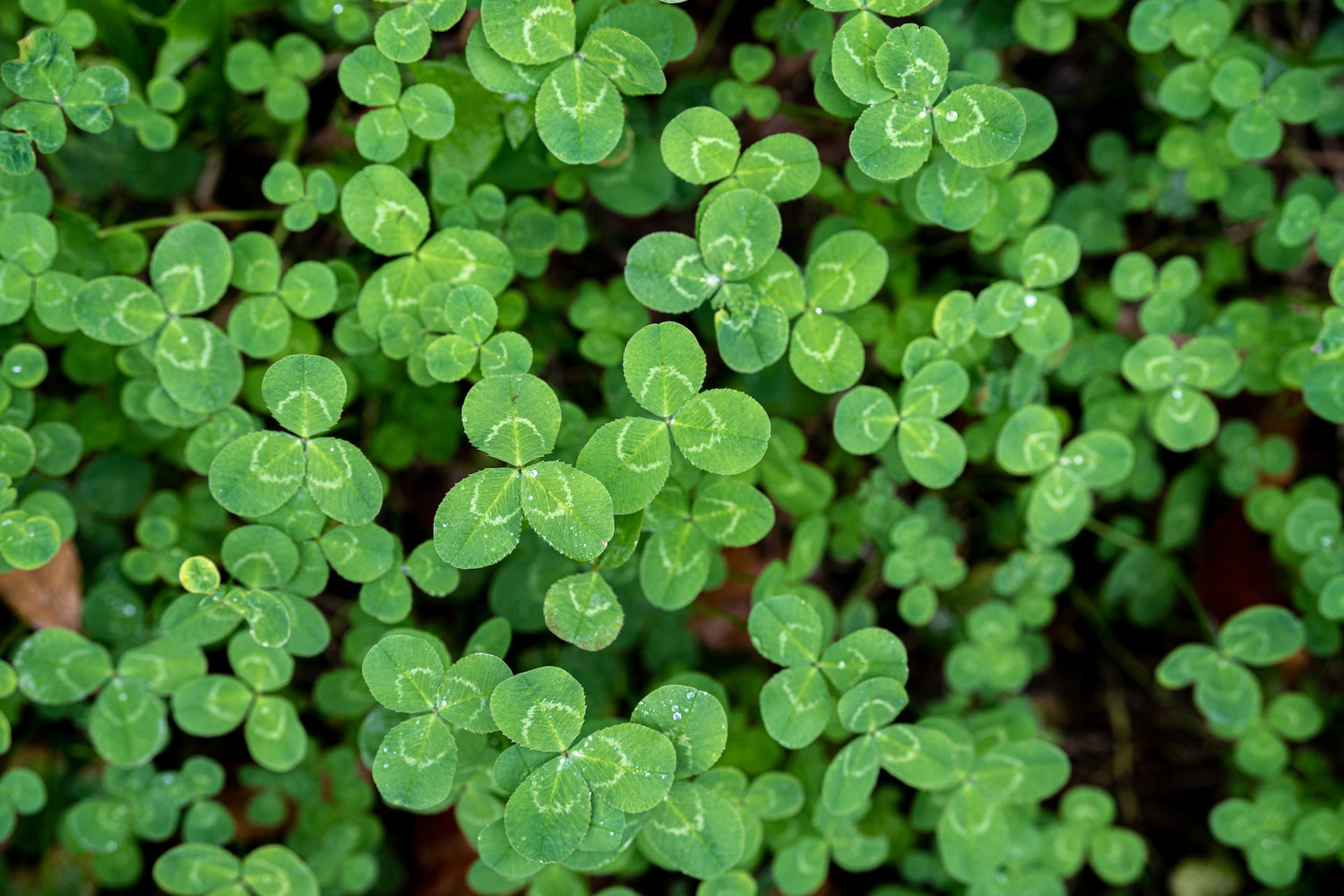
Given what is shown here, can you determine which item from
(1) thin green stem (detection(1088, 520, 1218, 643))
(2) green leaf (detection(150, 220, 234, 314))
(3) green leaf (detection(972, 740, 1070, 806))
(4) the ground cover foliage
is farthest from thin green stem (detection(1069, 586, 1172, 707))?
(2) green leaf (detection(150, 220, 234, 314))

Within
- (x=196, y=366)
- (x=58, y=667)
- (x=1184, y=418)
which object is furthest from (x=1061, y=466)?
(x=58, y=667)

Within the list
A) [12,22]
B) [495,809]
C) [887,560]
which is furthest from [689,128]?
[12,22]

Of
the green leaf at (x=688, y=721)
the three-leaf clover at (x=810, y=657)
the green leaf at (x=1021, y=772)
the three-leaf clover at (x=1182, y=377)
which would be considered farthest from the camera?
the three-leaf clover at (x=1182, y=377)

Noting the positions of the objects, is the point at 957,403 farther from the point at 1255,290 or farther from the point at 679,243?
the point at 1255,290

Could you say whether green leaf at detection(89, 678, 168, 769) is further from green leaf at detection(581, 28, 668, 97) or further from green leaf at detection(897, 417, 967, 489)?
green leaf at detection(897, 417, 967, 489)

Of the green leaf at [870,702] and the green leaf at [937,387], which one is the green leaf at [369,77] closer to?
the green leaf at [937,387]

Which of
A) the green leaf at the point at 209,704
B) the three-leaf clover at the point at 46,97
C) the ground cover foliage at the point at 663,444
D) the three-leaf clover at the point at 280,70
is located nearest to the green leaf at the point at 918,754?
the ground cover foliage at the point at 663,444
